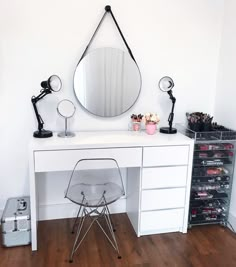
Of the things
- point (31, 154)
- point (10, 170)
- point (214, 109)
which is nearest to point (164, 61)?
point (214, 109)

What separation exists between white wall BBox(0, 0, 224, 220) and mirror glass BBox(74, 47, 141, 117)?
0.23 ft

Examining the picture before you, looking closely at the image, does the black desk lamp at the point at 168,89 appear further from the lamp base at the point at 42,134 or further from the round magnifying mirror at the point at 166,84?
the lamp base at the point at 42,134

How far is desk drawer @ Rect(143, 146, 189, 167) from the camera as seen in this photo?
7.12 feet

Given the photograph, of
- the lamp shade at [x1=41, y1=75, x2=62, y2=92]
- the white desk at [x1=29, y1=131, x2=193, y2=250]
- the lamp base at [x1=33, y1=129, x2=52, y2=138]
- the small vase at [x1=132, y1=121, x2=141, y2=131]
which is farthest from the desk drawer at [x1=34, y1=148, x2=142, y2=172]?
the lamp shade at [x1=41, y1=75, x2=62, y2=92]

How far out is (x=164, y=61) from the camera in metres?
2.53

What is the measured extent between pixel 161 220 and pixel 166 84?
1.16 m

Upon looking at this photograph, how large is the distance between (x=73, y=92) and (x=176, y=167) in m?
1.06

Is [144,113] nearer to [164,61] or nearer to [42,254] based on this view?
[164,61]

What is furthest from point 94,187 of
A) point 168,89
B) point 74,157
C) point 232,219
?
point 232,219

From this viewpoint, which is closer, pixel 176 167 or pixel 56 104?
pixel 176 167

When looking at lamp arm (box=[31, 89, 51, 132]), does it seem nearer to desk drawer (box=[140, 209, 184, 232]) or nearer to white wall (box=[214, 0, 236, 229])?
desk drawer (box=[140, 209, 184, 232])

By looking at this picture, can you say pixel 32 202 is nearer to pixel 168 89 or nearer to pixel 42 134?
pixel 42 134

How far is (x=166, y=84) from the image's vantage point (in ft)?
8.20

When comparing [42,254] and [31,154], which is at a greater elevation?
[31,154]
